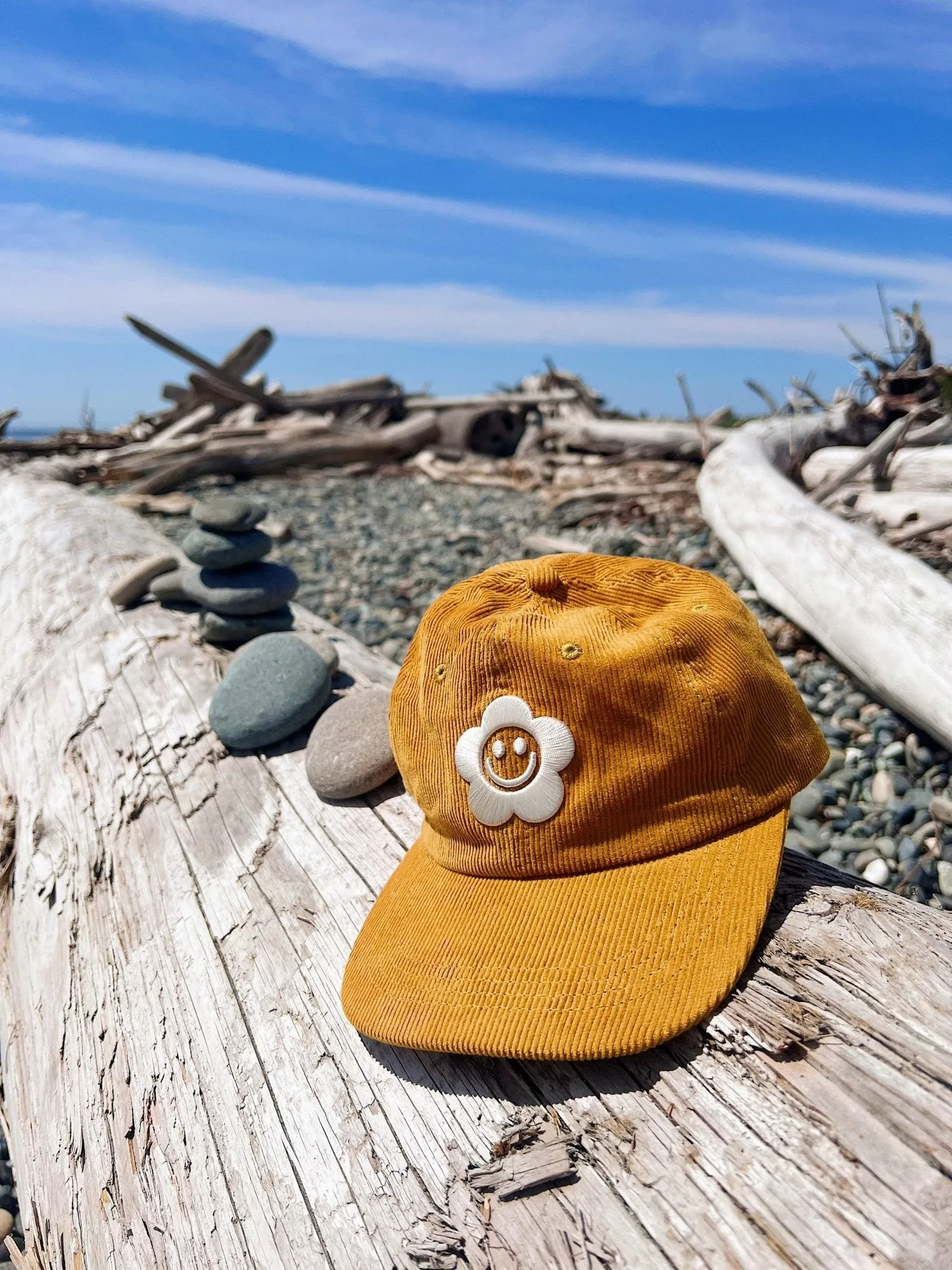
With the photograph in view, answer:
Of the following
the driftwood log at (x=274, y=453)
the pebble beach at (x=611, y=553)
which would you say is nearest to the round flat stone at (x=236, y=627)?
the pebble beach at (x=611, y=553)

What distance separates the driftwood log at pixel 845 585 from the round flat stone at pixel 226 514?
2879 mm

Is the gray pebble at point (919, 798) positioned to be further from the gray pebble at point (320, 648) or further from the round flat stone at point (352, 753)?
the gray pebble at point (320, 648)

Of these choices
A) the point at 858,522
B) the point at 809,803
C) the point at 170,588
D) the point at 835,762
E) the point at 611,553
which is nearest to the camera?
the point at 809,803

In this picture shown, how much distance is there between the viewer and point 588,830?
183 cm

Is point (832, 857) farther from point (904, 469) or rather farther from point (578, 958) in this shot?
point (904, 469)

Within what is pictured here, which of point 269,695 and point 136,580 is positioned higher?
point 136,580

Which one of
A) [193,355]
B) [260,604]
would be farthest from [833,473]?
[193,355]

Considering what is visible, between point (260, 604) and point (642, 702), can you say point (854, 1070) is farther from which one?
point (260, 604)

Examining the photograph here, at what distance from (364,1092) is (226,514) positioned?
290cm

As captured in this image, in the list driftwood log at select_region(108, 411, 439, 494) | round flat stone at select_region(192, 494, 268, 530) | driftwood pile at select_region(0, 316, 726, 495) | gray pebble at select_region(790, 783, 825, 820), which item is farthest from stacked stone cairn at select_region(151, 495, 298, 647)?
driftwood log at select_region(108, 411, 439, 494)

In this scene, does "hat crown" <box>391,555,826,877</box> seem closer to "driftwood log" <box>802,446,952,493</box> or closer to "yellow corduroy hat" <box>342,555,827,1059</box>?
"yellow corduroy hat" <box>342,555,827,1059</box>

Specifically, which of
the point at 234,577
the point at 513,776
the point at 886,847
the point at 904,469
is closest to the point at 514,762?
the point at 513,776

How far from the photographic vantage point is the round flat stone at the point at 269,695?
3.50 m

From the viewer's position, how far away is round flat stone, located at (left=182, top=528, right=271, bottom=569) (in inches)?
170
